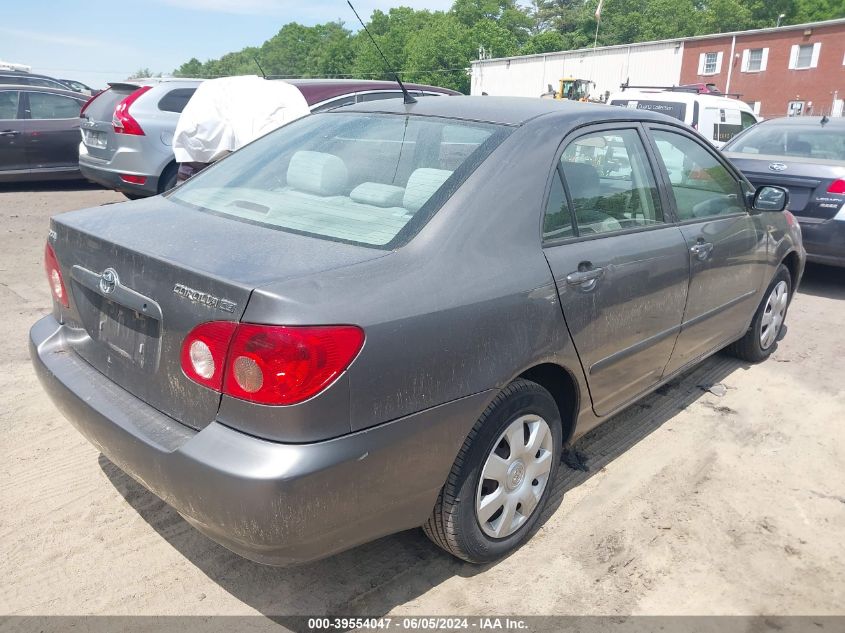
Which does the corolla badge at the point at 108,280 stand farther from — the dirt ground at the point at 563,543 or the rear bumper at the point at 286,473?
the dirt ground at the point at 563,543

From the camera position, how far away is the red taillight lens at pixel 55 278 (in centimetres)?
269

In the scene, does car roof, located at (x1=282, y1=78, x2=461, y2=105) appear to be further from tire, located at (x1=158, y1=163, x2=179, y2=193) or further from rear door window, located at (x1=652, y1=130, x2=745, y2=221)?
rear door window, located at (x1=652, y1=130, x2=745, y2=221)

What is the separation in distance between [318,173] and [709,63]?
4740cm

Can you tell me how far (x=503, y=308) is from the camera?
2.37m

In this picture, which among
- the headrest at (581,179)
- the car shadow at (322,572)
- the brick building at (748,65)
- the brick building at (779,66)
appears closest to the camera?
the car shadow at (322,572)

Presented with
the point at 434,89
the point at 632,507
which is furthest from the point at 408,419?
the point at 434,89

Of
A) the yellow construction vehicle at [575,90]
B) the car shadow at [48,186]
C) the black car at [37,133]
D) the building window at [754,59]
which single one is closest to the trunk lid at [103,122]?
the black car at [37,133]

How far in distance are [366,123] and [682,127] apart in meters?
1.72

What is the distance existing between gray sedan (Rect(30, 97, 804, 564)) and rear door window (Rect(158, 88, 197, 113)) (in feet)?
18.5

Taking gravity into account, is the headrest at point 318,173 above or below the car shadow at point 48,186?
above

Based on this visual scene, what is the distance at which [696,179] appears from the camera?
3730 millimetres

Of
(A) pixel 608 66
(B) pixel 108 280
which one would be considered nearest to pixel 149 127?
(B) pixel 108 280

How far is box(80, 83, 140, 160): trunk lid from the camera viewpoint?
27.0ft

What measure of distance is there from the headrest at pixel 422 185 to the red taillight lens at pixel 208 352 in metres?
0.82
